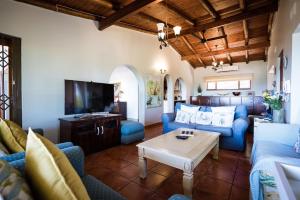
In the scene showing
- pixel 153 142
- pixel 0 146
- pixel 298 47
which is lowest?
pixel 153 142

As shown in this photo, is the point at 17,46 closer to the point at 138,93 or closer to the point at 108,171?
the point at 108,171

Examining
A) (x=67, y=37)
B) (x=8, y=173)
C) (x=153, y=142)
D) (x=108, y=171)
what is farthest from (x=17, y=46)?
(x=8, y=173)

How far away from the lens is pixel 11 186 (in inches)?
23.6

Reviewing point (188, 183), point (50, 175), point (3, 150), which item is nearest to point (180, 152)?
point (188, 183)

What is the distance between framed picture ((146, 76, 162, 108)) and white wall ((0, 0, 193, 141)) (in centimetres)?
139

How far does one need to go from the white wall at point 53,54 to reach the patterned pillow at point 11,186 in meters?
2.75

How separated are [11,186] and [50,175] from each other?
0.41 ft

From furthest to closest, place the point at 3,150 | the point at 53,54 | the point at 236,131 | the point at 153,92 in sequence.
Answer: the point at 153,92
the point at 236,131
the point at 53,54
the point at 3,150

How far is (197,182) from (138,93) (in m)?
3.72

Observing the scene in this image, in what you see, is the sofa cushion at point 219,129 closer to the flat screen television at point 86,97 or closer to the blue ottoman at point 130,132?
the blue ottoman at point 130,132

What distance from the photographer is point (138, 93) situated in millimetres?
5535

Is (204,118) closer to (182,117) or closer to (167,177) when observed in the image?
(182,117)

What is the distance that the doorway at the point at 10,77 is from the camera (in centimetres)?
266

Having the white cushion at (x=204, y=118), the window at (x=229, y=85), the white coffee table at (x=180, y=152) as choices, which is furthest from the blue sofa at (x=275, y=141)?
the window at (x=229, y=85)
